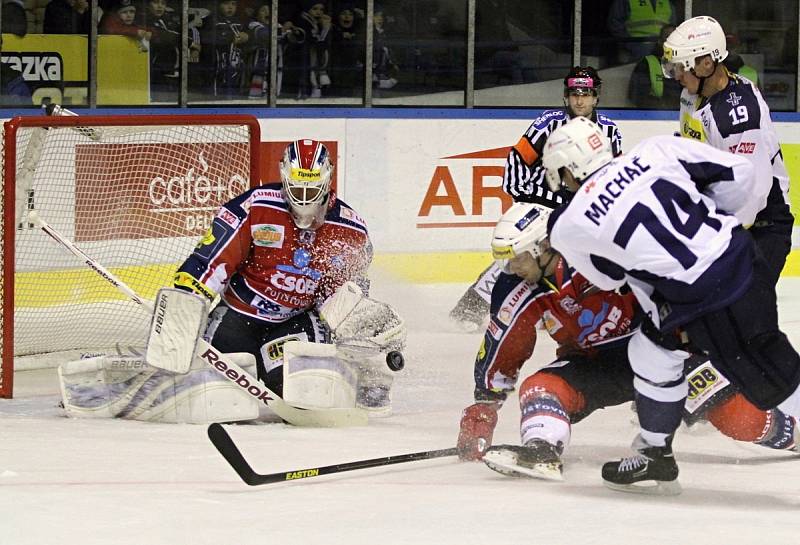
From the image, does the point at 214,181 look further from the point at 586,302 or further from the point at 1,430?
the point at 586,302

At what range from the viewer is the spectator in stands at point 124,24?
683cm

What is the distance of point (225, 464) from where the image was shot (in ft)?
12.0

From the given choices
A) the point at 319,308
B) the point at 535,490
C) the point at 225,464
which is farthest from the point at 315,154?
the point at 535,490

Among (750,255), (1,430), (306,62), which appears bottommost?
(1,430)

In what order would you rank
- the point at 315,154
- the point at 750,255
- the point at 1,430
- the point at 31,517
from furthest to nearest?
the point at 315,154 → the point at 1,430 → the point at 750,255 → the point at 31,517

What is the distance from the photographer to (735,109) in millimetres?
4332

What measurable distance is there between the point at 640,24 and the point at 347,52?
1758mm

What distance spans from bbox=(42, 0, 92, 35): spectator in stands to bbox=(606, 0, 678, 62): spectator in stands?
2989 mm

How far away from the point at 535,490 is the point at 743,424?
0.65 metres

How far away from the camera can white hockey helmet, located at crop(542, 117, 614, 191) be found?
10.7 feet

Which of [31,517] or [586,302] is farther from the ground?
[586,302]

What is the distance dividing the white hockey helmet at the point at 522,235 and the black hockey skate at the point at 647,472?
53 centimetres

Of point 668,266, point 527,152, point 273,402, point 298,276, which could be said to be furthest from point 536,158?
point 668,266

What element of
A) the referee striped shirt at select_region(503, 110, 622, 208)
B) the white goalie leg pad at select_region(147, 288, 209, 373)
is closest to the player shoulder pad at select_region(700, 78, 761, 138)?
the referee striped shirt at select_region(503, 110, 622, 208)
